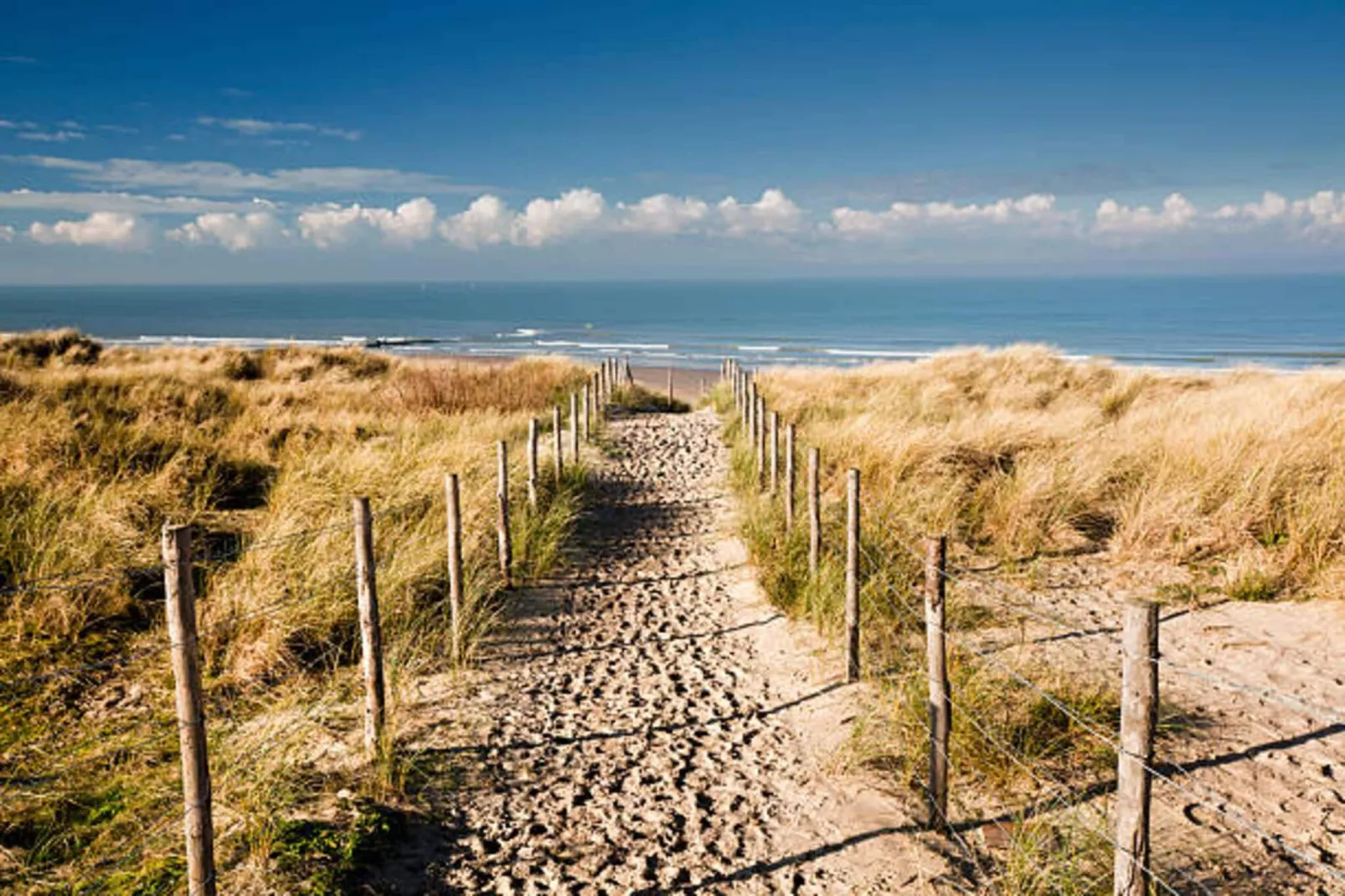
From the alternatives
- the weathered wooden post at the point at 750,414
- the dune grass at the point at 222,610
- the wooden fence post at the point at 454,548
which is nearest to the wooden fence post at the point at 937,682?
the dune grass at the point at 222,610

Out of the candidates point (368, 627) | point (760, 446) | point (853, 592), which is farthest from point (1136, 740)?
point (760, 446)

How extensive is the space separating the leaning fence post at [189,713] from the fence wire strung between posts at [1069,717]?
340 cm

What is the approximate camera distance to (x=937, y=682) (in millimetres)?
4586

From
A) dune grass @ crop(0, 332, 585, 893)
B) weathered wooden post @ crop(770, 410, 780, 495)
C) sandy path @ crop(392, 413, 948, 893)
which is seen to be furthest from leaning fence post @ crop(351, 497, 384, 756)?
weathered wooden post @ crop(770, 410, 780, 495)

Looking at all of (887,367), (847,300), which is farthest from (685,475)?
(847,300)

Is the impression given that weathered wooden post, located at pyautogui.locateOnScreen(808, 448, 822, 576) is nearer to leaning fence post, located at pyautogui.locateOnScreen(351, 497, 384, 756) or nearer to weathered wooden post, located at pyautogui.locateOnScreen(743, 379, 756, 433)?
leaning fence post, located at pyautogui.locateOnScreen(351, 497, 384, 756)

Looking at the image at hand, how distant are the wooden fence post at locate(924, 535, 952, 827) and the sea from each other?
25564mm

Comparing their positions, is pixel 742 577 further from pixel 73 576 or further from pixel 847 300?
pixel 847 300

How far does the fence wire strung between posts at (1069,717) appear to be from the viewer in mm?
2957

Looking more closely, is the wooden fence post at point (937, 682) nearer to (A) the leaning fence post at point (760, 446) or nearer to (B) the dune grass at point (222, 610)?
(B) the dune grass at point (222, 610)

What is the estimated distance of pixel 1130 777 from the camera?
3.03 metres

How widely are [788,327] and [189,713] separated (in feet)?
262

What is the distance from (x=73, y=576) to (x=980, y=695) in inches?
277

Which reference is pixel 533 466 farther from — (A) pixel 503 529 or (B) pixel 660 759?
(B) pixel 660 759
